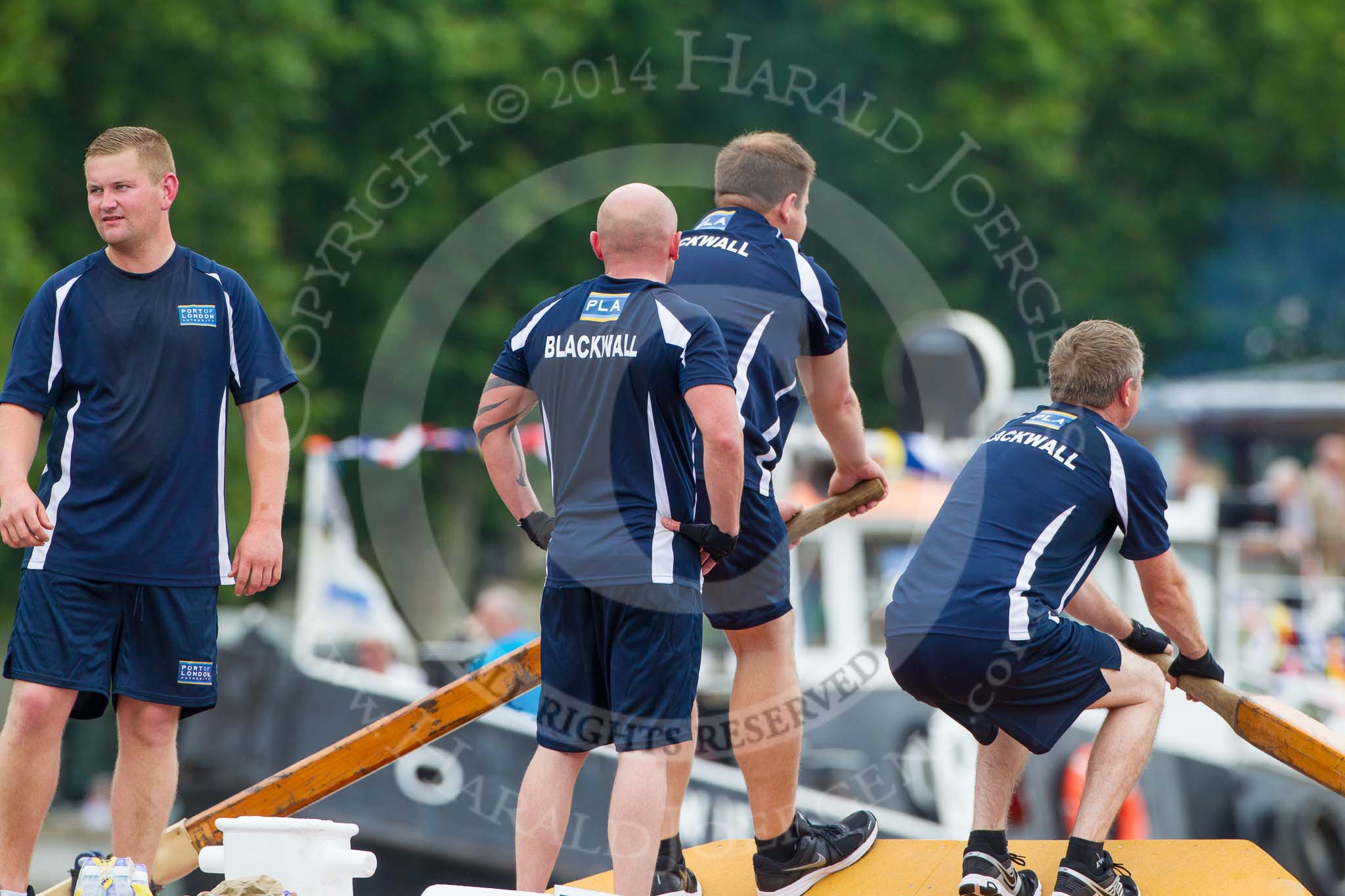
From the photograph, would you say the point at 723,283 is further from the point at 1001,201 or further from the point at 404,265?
the point at 1001,201

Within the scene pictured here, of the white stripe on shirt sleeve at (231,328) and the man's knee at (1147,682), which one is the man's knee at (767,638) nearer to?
the man's knee at (1147,682)

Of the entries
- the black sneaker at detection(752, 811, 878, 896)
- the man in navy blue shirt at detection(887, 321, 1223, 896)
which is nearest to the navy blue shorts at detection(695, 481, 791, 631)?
the man in navy blue shirt at detection(887, 321, 1223, 896)

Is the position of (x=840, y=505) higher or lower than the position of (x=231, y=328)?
lower

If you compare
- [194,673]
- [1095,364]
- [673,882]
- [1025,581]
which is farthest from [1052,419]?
[194,673]

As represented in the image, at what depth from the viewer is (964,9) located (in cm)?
1928

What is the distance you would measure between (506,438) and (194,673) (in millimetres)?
1170

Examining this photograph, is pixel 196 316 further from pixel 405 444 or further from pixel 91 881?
pixel 405 444

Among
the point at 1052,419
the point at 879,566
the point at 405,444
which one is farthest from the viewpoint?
the point at 879,566

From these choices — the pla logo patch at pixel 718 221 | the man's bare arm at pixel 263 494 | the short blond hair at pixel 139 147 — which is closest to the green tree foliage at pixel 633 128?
the short blond hair at pixel 139 147

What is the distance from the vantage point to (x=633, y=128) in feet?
59.9

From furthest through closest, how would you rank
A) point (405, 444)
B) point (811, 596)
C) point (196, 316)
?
1. point (811, 596)
2. point (405, 444)
3. point (196, 316)

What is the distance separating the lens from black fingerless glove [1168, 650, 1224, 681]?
17.3ft

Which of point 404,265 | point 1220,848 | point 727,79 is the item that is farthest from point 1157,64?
point 1220,848

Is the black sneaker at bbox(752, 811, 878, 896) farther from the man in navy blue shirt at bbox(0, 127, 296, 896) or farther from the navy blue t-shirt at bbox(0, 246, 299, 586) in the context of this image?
the navy blue t-shirt at bbox(0, 246, 299, 586)
